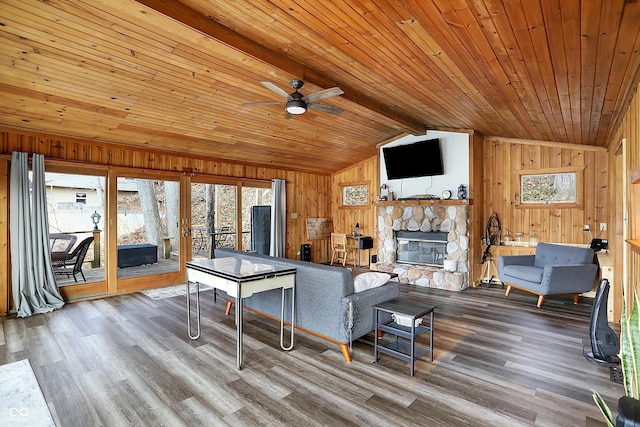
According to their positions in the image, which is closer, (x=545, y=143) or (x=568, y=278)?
(x=568, y=278)

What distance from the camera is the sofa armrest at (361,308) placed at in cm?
297

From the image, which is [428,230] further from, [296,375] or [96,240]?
[96,240]

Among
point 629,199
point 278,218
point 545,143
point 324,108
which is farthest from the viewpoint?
point 278,218

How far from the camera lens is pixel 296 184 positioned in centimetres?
808

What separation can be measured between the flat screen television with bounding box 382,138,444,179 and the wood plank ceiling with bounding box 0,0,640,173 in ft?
3.58

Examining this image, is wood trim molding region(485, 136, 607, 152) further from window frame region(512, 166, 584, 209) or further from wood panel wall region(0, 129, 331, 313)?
wood panel wall region(0, 129, 331, 313)

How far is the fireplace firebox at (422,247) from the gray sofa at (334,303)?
129 inches

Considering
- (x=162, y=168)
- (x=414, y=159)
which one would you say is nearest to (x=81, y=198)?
(x=162, y=168)

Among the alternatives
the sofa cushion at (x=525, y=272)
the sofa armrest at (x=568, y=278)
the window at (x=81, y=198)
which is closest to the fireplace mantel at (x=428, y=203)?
the sofa cushion at (x=525, y=272)

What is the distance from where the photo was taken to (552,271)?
4.54 metres

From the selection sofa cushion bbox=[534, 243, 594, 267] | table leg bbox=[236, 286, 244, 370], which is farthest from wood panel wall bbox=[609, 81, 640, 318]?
table leg bbox=[236, 286, 244, 370]

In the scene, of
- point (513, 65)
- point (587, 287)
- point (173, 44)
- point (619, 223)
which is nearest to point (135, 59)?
point (173, 44)

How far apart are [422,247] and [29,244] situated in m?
6.41

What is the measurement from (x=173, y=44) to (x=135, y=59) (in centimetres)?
49
